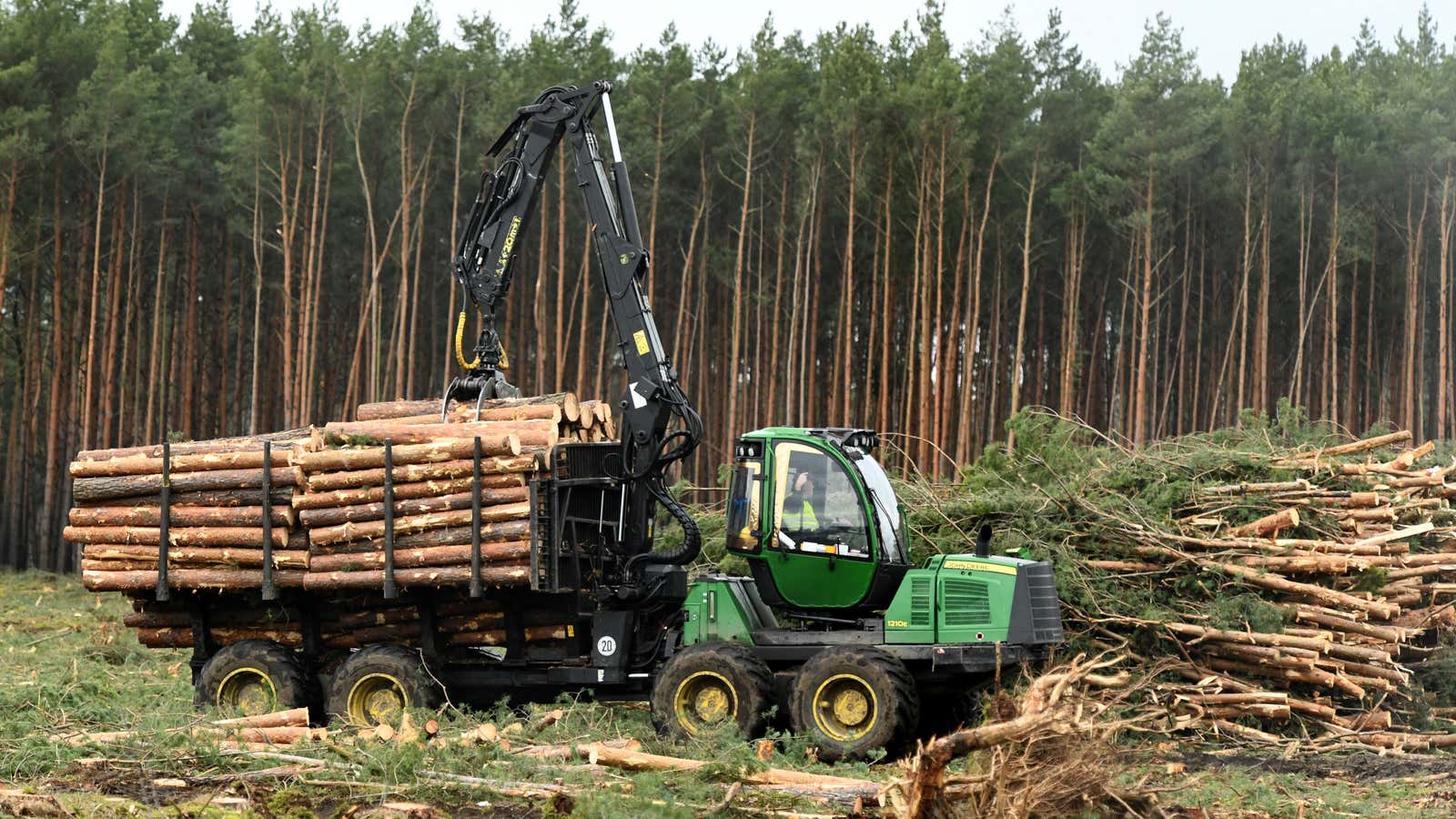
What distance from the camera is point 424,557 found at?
→ 1174 centimetres

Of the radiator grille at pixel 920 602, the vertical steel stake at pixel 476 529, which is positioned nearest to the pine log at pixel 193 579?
the vertical steel stake at pixel 476 529

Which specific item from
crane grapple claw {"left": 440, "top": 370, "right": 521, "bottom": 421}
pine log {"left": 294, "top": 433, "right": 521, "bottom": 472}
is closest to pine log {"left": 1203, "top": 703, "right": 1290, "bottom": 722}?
pine log {"left": 294, "top": 433, "right": 521, "bottom": 472}

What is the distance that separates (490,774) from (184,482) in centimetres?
433

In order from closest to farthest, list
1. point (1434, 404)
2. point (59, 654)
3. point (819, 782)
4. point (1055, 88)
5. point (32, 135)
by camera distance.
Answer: point (819, 782), point (59, 654), point (32, 135), point (1055, 88), point (1434, 404)

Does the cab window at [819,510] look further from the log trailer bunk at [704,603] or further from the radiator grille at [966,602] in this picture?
the radiator grille at [966,602]

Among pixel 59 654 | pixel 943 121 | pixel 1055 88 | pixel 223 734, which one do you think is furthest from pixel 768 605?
pixel 1055 88

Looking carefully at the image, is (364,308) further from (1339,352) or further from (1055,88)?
(1339,352)

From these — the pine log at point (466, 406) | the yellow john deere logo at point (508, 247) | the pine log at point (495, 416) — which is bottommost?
the pine log at point (495, 416)

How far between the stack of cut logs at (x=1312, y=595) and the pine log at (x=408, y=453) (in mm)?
5723

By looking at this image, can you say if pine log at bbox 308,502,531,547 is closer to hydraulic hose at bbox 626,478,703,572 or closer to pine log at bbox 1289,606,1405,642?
hydraulic hose at bbox 626,478,703,572

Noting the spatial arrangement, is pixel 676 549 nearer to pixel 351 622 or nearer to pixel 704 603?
pixel 704 603

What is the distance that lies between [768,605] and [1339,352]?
36850 mm

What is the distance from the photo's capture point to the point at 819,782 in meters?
9.27

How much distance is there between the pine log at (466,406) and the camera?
42.7 ft
